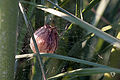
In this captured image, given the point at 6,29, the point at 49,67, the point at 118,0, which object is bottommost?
the point at 49,67

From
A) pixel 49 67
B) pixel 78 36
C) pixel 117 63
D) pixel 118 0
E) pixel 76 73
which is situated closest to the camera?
pixel 76 73

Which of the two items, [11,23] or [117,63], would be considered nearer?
[11,23]

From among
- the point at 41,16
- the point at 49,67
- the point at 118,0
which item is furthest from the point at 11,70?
the point at 118,0

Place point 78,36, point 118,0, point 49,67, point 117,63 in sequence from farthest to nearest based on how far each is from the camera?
point 118,0 < point 78,36 < point 49,67 < point 117,63

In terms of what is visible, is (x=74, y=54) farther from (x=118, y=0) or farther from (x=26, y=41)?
(x=118, y=0)

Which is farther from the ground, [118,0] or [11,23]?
[118,0]

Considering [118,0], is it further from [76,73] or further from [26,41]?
[76,73]

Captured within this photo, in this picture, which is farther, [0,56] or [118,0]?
[118,0]

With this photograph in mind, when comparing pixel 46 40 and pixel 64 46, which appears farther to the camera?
pixel 64 46

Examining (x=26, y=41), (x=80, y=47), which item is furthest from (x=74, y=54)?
(x=26, y=41)
